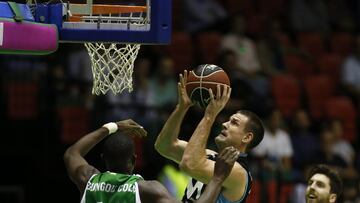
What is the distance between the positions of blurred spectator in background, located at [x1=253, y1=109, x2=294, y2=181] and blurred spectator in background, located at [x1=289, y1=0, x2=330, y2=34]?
9.33 feet

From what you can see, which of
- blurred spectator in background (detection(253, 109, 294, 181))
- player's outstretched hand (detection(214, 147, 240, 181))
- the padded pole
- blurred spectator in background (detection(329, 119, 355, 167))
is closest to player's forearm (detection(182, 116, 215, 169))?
player's outstretched hand (detection(214, 147, 240, 181))

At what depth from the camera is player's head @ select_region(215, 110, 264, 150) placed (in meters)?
6.20

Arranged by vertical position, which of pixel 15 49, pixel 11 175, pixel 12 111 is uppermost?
pixel 15 49

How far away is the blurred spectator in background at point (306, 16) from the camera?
522 inches

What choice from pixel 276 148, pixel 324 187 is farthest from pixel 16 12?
pixel 276 148

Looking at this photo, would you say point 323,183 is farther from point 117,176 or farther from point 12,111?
point 12,111

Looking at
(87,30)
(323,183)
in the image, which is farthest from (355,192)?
(87,30)

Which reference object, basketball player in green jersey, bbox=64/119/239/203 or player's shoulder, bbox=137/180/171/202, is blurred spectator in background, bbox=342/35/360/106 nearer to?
basketball player in green jersey, bbox=64/119/239/203

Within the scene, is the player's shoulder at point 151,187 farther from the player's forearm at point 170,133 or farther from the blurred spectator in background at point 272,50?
the blurred spectator in background at point 272,50

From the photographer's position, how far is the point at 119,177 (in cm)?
522

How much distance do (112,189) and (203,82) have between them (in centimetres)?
103

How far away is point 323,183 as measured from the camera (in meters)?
6.30

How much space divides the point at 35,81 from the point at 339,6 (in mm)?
5600

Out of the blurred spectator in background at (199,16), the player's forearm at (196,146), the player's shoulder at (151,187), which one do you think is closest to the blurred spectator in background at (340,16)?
the blurred spectator in background at (199,16)
